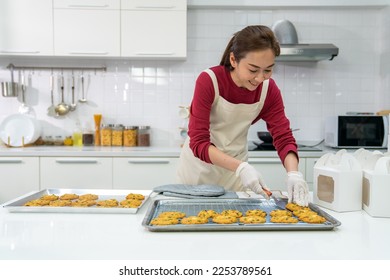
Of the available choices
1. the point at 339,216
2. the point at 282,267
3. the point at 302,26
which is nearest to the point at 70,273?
the point at 282,267

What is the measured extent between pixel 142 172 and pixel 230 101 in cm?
131

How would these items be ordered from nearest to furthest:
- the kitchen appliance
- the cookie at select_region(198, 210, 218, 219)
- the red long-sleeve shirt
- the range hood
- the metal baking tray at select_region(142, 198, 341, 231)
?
A: the metal baking tray at select_region(142, 198, 341, 231) → the cookie at select_region(198, 210, 218, 219) → the kitchen appliance → the red long-sleeve shirt → the range hood

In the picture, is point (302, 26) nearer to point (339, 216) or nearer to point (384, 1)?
point (384, 1)

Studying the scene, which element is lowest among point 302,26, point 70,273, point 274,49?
point 70,273

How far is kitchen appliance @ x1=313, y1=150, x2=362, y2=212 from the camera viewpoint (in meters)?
1.36

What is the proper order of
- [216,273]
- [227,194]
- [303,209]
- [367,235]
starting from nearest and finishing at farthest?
[216,273]
[367,235]
[303,209]
[227,194]

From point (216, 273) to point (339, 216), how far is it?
61 cm

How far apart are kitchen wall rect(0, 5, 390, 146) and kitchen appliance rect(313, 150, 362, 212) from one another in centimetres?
219

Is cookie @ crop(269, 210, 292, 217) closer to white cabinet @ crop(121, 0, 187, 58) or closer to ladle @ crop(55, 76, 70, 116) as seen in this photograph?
white cabinet @ crop(121, 0, 187, 58)

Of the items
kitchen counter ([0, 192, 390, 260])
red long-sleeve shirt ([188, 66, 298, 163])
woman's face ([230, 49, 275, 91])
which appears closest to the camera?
kitchen counter ([0, 192, 390, 260])

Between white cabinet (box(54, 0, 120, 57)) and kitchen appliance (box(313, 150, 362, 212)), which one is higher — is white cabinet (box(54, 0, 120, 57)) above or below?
above

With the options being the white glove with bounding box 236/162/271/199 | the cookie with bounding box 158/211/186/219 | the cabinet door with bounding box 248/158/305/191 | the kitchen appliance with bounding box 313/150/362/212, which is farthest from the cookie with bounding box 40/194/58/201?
the cabinet door with bounding box 248/158/305/191

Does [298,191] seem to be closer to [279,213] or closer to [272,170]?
[279,213]

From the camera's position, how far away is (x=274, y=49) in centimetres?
163
